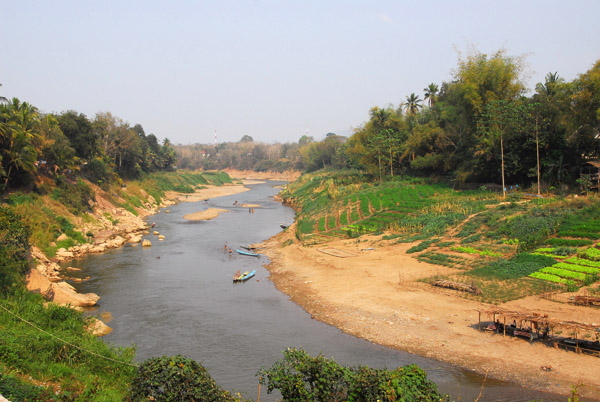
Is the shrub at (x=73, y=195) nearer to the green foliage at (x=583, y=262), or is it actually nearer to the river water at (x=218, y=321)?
the river water at (x=218, y=321)

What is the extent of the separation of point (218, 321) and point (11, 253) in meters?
11.2

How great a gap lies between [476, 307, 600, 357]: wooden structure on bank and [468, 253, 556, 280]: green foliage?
231 inches

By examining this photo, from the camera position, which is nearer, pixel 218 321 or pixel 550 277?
pixel 218 321

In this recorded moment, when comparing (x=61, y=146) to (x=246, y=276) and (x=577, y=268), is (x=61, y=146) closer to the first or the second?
(x=246, y=276)

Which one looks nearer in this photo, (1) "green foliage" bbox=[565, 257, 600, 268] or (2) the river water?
(2) the river water

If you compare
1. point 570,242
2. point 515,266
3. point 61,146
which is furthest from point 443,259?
point 61,146

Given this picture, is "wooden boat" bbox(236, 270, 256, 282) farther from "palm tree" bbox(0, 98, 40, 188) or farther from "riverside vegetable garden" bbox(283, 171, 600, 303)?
"palm tree" bbox(0, 98, 40, 188)

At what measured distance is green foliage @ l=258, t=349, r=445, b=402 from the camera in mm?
11445

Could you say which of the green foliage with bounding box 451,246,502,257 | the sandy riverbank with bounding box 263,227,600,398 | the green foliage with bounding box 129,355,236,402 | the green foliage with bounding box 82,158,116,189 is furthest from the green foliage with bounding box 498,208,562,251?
the green foliage with bounding box 82,158,116,189

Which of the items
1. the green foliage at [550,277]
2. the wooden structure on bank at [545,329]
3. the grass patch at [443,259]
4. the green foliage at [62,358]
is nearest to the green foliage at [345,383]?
the green foliage at [62,358]

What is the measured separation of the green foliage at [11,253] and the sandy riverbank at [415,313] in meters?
15.4

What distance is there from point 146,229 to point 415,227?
3128 cm

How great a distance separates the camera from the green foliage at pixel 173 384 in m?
11.7

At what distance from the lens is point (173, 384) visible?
38.7 feet
